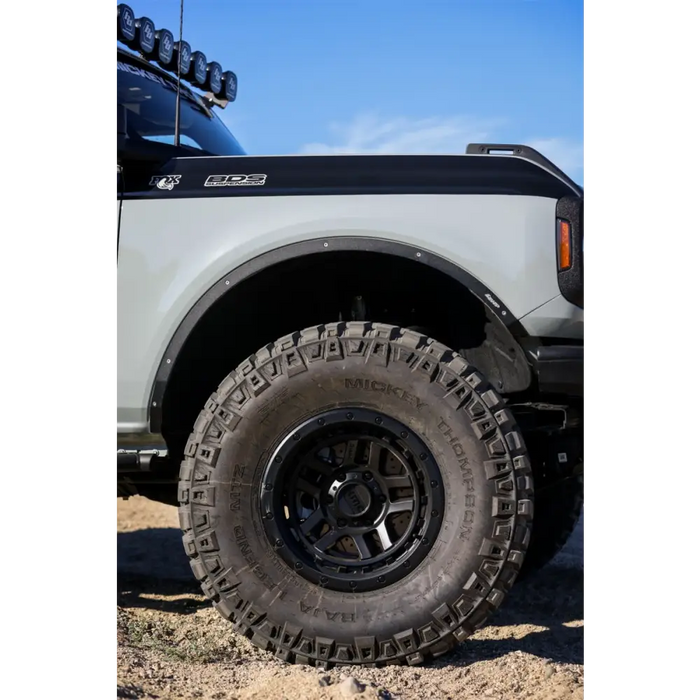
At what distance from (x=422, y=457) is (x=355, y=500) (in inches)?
10.7

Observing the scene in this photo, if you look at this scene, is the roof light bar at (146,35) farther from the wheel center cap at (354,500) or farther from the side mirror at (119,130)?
the wheel center cap at (354,500)

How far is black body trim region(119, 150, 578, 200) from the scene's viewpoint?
3.04 metres

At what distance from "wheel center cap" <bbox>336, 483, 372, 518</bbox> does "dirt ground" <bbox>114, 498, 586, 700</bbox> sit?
52cm

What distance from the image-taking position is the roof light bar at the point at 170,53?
135 inches

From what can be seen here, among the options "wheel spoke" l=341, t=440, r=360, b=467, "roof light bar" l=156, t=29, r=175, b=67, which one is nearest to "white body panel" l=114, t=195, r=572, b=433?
"wheel spoke" l=341, t=440, r=360, b=467

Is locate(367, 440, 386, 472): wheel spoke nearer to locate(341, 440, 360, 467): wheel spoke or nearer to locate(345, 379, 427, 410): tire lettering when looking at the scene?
locate(341, 440, 360, 467): wheel spoke

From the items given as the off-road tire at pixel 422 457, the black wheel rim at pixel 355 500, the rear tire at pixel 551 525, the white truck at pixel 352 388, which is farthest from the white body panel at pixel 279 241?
the rear tire at pixel 551 525

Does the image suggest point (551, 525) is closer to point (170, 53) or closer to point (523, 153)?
point (523, 153)

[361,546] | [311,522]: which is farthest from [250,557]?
[361,546]
